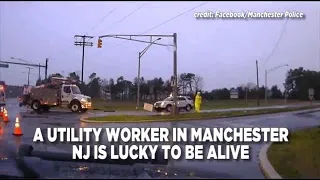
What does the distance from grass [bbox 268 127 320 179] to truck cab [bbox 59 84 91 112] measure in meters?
28.9

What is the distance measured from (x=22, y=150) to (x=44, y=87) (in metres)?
37.1

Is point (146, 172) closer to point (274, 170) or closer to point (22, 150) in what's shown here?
point (22, 150)

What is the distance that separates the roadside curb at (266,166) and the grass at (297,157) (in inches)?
4.8

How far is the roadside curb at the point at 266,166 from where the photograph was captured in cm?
926

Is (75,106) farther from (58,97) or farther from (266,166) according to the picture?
(266,166)

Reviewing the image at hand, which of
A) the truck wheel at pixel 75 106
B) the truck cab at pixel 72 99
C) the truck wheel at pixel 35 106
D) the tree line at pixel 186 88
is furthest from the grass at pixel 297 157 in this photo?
the tree line at pixel 186 88

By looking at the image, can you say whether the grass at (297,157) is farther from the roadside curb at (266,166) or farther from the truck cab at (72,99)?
the truck cab at (72,99)

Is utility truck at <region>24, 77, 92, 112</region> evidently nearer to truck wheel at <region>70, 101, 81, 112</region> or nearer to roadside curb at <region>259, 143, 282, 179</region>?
truck wheel at <region>70, 101, 81, 112</region>

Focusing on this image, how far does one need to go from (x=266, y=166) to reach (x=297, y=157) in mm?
2041

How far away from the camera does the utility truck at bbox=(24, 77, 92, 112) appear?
145 ft

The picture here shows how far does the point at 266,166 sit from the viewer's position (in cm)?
1068

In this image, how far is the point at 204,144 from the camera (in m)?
14.0

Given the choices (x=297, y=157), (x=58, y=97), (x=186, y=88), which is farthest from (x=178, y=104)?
(x=186, y=88)

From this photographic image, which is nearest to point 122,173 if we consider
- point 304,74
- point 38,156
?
point 38,156
